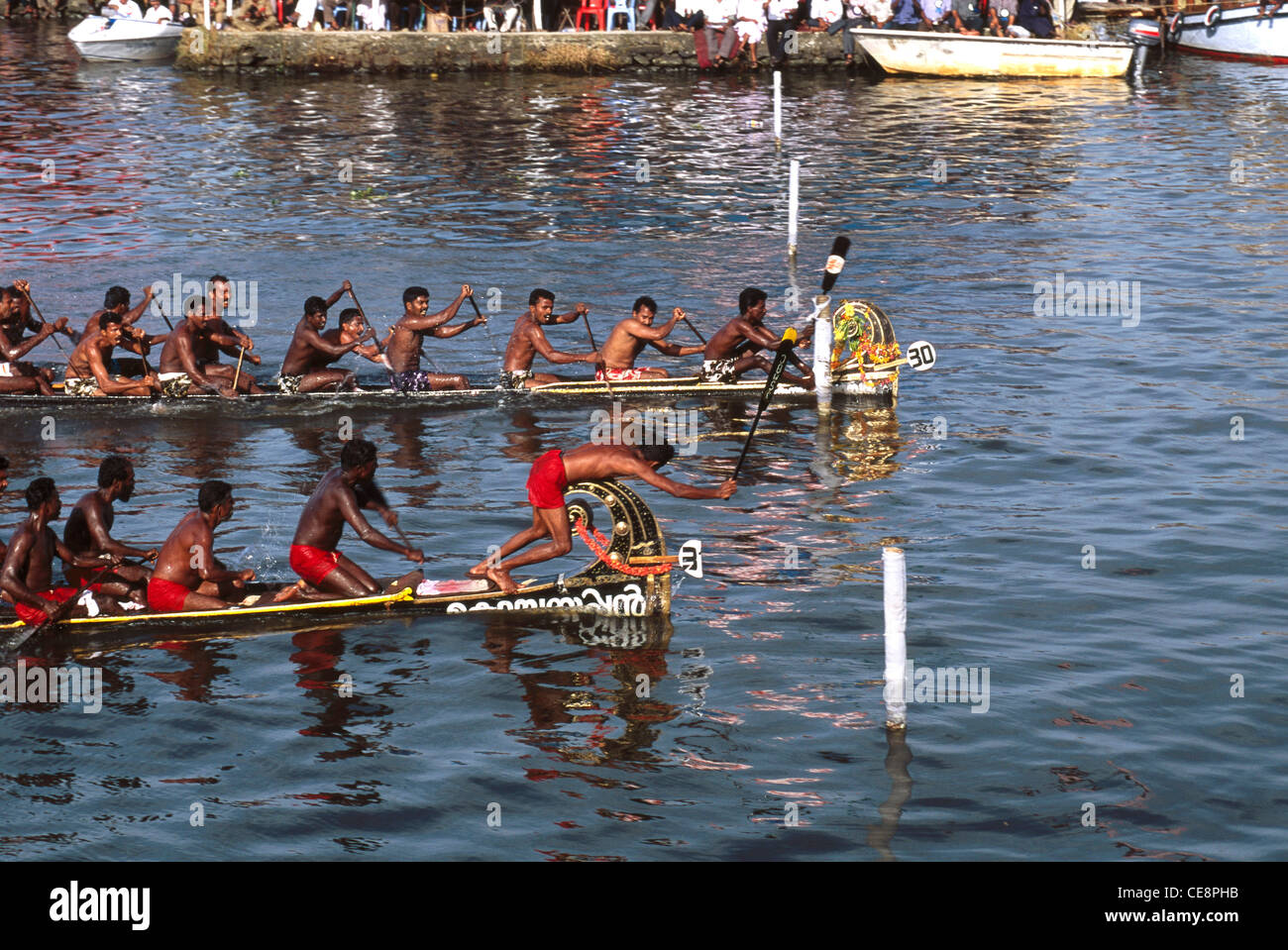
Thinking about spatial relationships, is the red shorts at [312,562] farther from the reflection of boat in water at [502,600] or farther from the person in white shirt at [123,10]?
the person in white shirt at [123,10]

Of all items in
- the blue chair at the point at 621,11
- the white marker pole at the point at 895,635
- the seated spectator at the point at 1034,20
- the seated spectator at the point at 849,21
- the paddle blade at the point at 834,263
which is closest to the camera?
the white marker pole at the point at 895,635

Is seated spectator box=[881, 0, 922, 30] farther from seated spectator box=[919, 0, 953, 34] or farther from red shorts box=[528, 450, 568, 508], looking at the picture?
red shorts box=[528, 450, 568, 508]

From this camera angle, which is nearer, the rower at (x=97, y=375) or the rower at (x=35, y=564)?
the rower at (x=35, y=564)

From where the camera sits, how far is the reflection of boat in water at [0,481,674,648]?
14.9m

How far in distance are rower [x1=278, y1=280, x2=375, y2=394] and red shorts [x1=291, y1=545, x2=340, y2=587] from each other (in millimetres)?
7564

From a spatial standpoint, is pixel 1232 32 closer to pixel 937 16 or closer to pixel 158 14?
pixel 937 16

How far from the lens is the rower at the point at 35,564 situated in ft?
47.4

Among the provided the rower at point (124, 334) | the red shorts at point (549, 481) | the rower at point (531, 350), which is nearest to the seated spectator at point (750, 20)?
the rower at point (531, 350)

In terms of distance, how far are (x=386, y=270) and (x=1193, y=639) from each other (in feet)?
64.6

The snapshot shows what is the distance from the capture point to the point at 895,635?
1238 centimetres

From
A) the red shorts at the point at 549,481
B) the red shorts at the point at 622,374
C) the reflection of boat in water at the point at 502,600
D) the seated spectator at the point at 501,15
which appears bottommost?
the reflection of boat in water at the point at 502,600

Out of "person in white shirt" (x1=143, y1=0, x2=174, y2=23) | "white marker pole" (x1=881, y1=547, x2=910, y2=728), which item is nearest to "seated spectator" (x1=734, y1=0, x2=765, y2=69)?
"person in white shirt" (x1=143, y1=0, x2=174, y2=23)

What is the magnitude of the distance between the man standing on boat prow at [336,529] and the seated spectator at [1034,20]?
4014 cm

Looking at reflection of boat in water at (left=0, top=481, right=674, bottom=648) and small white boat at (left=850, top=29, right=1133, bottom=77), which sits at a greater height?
small white boat at (left=850, top=29, right=1133, bottom=77)
